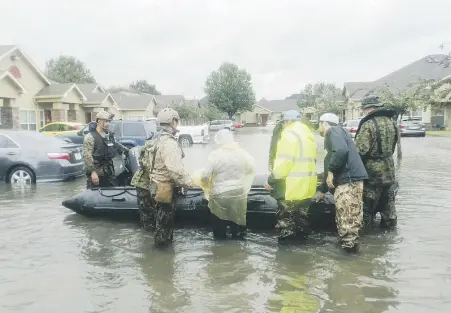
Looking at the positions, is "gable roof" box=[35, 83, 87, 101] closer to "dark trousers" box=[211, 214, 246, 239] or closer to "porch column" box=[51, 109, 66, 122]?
"porch column" box=[51, 109, 66, 122]

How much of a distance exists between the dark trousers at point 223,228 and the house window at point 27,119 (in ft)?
84.5

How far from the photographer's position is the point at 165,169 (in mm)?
5562

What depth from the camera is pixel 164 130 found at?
574cm

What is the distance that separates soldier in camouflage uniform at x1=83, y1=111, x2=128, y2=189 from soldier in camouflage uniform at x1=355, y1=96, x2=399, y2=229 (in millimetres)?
4092

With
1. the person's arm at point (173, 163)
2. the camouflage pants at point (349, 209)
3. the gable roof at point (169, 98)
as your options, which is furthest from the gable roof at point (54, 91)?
the gable roof at point (169, 98)

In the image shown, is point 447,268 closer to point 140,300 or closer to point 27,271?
point 140,300

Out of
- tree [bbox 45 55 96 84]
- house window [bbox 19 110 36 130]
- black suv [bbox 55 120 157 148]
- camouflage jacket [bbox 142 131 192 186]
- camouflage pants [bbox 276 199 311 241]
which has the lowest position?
camouflage pants [bbox 276 199 311 241]

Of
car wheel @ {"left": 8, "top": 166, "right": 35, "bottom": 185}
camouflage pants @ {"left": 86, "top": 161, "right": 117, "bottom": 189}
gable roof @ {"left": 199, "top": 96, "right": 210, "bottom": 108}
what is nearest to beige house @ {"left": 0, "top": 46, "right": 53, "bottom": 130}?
car wheel @ {"left": 8, "top": 166, "right": 35, "bottom": 185}

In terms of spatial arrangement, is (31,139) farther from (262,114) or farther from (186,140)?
(262,114)

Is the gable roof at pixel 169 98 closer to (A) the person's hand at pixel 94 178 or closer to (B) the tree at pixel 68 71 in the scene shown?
(B) the tree at pixel 68 71

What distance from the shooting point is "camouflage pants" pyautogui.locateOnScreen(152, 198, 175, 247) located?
5.73 metres

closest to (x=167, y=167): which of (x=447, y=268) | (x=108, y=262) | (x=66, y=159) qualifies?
(x=108, y=262)

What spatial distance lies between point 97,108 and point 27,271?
115ft

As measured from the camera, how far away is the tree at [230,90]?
79.8m
